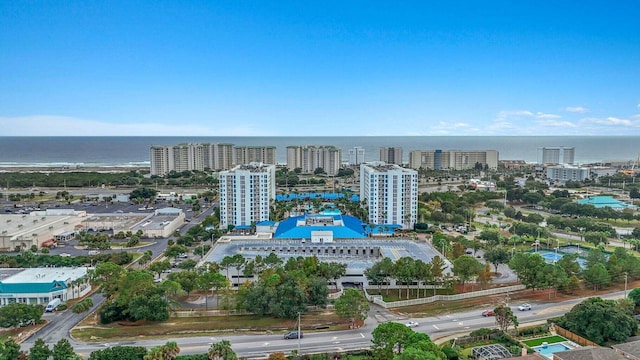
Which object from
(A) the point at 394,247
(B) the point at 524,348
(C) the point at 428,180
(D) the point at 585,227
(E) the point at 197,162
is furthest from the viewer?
(E) the point at 197,162

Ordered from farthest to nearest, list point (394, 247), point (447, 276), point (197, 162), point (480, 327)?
point (197, 162), point (394, 247), point (447, 276), point (480, 327)

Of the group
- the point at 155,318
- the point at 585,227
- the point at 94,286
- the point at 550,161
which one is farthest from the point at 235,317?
the point at 550,161

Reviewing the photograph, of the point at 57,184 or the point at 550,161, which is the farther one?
the point at 550,161

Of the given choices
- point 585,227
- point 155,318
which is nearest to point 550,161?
point 585,227

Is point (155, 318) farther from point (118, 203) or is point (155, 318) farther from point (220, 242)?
point (118, 203)

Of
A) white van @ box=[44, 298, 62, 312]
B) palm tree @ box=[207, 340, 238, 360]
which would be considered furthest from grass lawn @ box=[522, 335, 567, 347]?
white van @ box=[44, 298, 62, 312]

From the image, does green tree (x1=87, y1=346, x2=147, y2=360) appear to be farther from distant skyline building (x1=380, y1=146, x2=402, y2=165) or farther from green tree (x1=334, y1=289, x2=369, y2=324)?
distant skyline building (x1=380, y1=146, x2=402, y2=165)
